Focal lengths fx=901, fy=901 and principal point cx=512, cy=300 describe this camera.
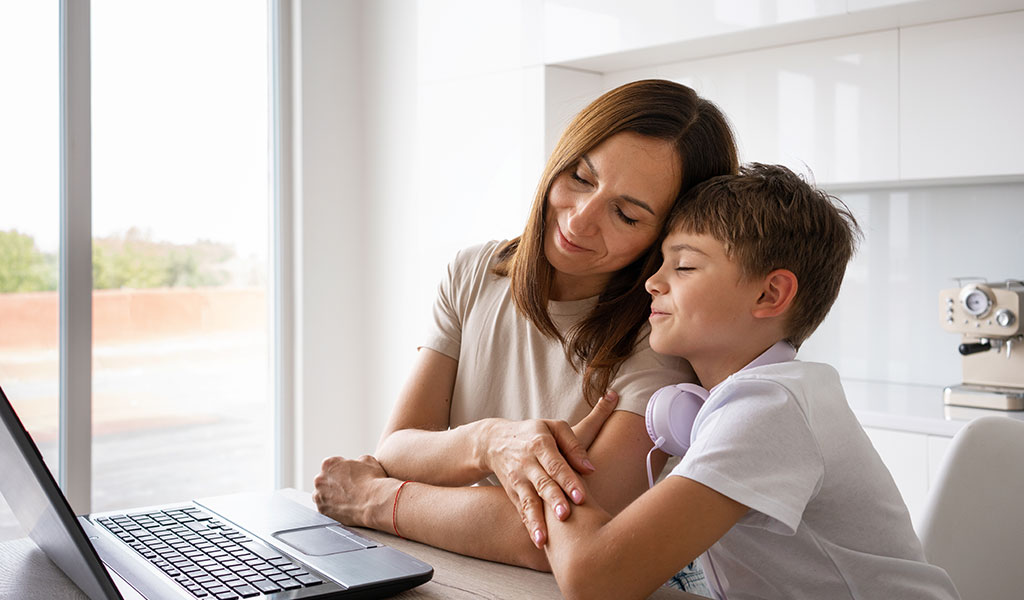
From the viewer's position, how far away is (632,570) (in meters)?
0.92

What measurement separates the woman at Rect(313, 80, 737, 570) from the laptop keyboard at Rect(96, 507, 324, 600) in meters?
0.20

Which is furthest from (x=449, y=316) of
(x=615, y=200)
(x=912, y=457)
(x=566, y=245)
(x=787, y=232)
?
(x=912, y=457)

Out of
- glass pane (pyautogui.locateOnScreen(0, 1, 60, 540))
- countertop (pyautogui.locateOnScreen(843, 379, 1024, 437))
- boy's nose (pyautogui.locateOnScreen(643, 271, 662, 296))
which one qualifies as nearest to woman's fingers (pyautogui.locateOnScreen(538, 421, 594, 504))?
boy's nose (pyautogui.locateOnScreen(643, 271, 662, 296))

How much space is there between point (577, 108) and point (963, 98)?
121cm

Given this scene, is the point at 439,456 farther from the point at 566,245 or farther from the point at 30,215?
the point at 30,215

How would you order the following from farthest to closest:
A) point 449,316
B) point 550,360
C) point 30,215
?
point 30,215 → point 449,316 → point 550,360

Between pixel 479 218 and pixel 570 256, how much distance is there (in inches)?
74.2

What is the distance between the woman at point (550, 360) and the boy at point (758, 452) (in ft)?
0.26

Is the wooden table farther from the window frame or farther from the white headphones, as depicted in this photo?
the window frame

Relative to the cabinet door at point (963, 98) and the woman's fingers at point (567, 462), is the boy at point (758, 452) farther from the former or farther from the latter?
the cabinet door at point (963, 98)

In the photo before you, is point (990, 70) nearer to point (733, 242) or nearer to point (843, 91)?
point (843, 91)

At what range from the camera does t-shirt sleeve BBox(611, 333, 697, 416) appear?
48.1 inches

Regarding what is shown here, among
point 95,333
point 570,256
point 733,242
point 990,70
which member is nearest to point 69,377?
point 95,333

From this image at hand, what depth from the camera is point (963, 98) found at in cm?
234
